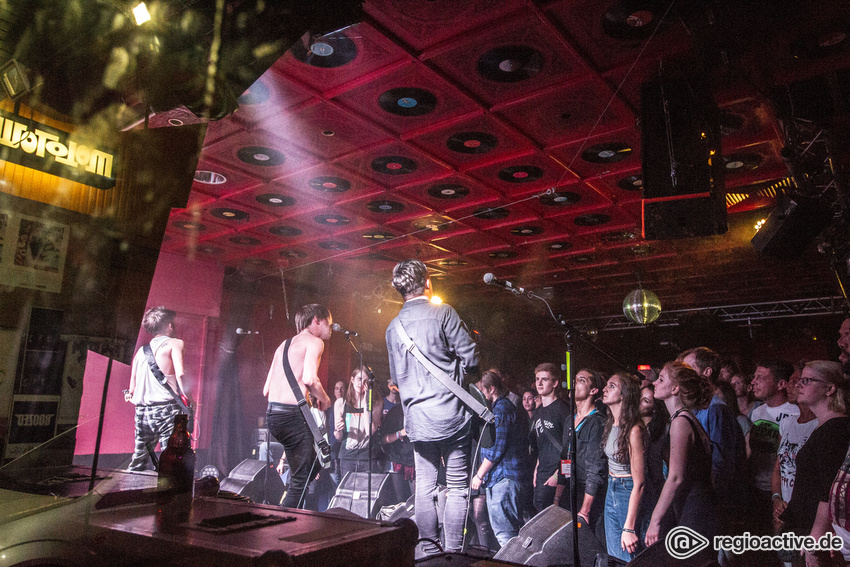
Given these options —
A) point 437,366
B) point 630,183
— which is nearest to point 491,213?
point 630,183

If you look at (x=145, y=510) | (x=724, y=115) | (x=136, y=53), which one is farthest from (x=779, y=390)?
(x=136, y=53)

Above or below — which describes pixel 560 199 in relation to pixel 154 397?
above

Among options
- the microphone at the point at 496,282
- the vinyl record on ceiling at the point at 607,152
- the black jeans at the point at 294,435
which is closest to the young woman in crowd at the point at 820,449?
the microphone at the point at 496,282

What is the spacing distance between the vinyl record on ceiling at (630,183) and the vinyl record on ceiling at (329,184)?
3.69 metres

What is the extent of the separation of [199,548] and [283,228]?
8032mm

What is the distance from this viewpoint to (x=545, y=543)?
339 cm

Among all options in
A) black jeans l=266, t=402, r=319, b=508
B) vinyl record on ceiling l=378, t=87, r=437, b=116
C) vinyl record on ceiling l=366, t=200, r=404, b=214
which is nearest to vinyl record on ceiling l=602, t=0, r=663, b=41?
vinyl record on ceiling l=378, t=87, r=437, b=116

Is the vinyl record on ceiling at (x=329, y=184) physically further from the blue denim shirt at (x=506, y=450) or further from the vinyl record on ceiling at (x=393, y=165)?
the blue denim shirt at (x=506, y=450)

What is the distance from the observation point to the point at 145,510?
1460 millimetres

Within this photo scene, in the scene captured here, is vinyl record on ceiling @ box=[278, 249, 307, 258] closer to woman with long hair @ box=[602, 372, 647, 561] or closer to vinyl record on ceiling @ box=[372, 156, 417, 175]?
vinyl record on ceiling @ box=[372, 156, 417, 175]

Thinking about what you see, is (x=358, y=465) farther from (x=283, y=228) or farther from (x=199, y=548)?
(x=199, y=548)

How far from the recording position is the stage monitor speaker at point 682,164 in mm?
3799

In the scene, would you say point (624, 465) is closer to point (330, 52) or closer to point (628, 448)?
point (628, 448)

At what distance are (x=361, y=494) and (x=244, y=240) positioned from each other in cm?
516
